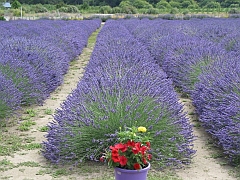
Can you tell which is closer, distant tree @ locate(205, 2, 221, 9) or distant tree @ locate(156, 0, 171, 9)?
distant tree @ locate(205, 2, 221, 9)

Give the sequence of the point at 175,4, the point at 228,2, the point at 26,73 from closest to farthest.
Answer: the point at 26,73 < the point at 228,2 < the point at 175,4

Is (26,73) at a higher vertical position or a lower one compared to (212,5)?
lower

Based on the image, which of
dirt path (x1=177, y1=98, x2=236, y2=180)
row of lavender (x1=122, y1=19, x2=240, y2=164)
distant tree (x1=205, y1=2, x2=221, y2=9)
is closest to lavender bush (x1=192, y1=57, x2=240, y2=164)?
row of lavender (x1=122, y1=19, x2=240, y2=164)


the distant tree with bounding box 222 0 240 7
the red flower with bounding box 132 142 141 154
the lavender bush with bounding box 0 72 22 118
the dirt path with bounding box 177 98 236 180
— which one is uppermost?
the distant tree with bounding box 222 0 240 7

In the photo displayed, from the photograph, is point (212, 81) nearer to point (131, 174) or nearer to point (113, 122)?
point (113, 122)

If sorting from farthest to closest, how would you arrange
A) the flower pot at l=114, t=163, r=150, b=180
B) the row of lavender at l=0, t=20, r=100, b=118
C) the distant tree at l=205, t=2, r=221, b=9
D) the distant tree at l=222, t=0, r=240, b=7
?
1. the distant tree at l=222, t=0, r=240, b=7
2. the distant tree at l=205, t=2, r=221, b=9
3. the row of lavender at l=0, t=20, r=100, b=118
4. the flower pot at l=114, t=163, r=150, b=180

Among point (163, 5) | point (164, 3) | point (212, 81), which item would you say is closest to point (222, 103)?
point (212, 81)

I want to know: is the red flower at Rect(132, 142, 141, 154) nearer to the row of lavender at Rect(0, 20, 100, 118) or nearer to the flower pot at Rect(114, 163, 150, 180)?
the flower pot at Rect(114, 163, 150, 180)

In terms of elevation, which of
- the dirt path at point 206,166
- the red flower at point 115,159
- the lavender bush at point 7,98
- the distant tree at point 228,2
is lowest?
the dirt path at point 206,166

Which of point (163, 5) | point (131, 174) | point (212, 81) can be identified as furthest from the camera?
point (163, 5)

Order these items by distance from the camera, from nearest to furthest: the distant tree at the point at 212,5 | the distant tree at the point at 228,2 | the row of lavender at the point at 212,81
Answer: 1. the row of lavender at the point at 212,81
2. the distant tree at the point at 212,5
3. the distant tree at the point at 228,2

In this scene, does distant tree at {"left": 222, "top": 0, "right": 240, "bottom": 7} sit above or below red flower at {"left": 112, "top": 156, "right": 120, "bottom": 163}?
above

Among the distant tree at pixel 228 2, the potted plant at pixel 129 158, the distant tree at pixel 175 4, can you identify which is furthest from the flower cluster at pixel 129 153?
the distant tree at pixel 175 4

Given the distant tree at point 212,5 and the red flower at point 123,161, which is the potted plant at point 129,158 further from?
the distant tree at point 212,5
